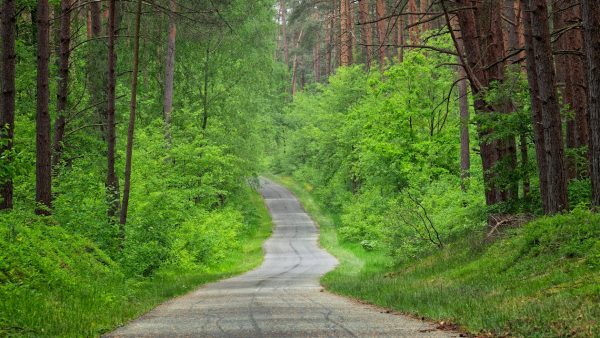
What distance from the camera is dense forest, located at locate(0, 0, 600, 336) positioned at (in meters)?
12.9

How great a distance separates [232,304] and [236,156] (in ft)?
102

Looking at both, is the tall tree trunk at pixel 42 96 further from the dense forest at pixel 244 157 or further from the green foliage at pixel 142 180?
the green foliage at pixel 142 180

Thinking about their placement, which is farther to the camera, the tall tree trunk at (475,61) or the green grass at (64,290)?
the tall tree trunk at (475,61)

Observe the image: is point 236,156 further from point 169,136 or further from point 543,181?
point 543,181

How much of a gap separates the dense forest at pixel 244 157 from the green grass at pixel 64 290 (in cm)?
6

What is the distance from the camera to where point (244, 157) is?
151ft

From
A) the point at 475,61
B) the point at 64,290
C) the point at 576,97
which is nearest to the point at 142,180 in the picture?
the point at 475,61

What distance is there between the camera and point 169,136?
3588cm

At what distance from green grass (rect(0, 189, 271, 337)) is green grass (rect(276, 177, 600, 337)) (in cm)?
494

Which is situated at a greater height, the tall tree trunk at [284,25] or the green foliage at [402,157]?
the tall tree trunk at [284,25]

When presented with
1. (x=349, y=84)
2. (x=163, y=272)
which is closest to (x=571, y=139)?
(x=163, y=272)

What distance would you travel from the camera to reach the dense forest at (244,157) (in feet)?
42.3

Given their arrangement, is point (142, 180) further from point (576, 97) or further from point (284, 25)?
point (284, 25)

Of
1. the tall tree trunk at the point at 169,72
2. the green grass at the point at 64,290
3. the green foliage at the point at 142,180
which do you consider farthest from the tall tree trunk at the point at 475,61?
the tall tree trunk at the point at 169,72
